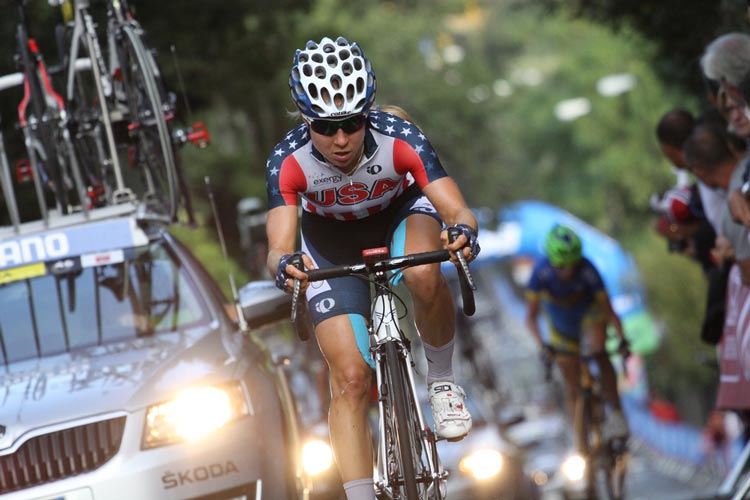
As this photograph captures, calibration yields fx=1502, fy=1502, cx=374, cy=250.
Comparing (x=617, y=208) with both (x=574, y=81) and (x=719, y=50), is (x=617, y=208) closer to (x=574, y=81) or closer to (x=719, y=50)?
(x=574, y=81)

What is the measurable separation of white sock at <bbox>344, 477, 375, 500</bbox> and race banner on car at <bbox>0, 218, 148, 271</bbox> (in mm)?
2327

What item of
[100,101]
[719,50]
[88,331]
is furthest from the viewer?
[100,101]

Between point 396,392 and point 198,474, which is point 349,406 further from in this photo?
point 198,474

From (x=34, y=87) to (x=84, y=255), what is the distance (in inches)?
91.5

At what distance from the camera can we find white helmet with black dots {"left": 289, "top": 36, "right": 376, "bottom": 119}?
618cm


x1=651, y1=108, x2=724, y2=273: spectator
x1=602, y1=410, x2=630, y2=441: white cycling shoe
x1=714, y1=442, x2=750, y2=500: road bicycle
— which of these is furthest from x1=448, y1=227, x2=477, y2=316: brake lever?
x1=602, y1=410, x2=630, y2=441: white cycling shoe

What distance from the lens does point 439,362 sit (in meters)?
6.76

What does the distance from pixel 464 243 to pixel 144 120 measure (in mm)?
3954

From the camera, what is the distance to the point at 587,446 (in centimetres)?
1297

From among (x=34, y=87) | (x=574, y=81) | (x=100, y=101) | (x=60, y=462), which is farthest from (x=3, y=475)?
(x=574, y=81)

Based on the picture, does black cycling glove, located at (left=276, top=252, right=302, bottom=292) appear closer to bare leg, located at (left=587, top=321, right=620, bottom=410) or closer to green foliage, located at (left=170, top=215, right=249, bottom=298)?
bare leg, located at (left=587, top=321, right=620, bottom=410)

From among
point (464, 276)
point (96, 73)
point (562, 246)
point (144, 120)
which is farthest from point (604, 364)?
point (464, 276)

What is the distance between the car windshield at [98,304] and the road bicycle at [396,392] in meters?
1.75

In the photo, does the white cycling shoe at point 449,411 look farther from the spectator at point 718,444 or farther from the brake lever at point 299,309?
the spectator at point 718,444
